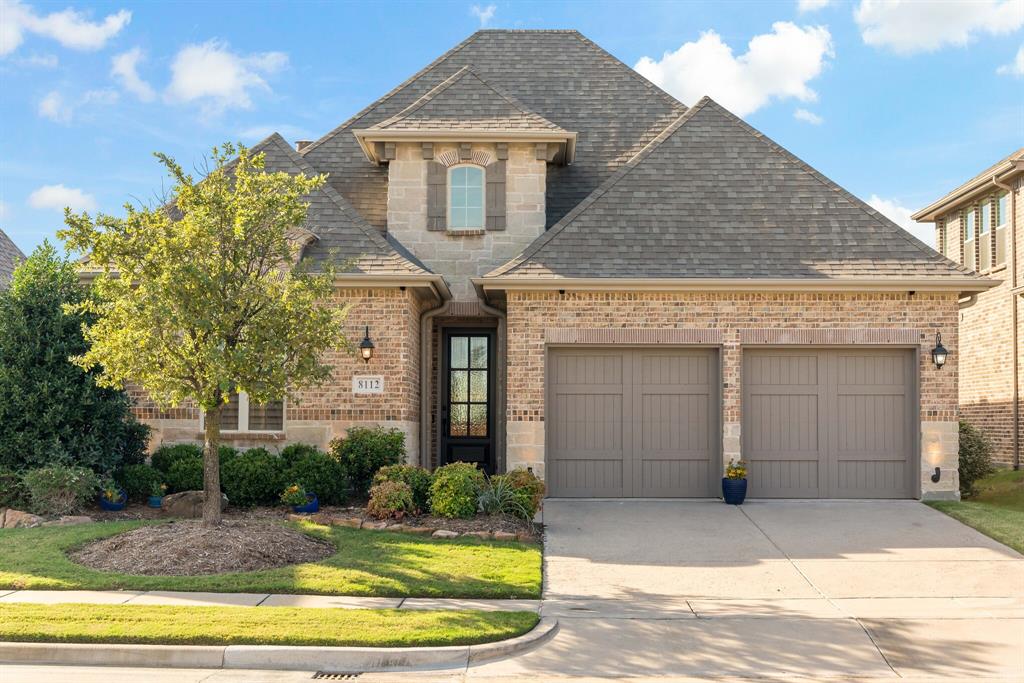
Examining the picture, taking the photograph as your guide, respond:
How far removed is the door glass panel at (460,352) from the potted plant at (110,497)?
19.9 ft

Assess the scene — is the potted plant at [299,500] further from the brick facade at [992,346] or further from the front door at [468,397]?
the brick facade at [992,346]

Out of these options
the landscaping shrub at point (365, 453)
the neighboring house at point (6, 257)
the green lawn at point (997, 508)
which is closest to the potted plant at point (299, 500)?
the landscaping shrub at point (365, 453)

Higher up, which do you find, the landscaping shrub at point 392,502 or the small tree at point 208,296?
the small tree at point 208,296

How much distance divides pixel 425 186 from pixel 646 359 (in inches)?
198

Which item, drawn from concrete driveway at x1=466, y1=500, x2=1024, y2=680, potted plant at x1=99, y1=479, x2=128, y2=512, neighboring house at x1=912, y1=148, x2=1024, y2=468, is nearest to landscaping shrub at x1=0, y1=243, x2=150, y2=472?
potted plant at x1=99, y1=479, x2=128, y2=512

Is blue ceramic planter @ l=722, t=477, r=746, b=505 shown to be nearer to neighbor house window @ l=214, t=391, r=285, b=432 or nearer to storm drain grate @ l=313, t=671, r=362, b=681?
neighbor house window @ l=214, t=391, r=285, b=432

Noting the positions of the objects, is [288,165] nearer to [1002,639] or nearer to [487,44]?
[487,44]

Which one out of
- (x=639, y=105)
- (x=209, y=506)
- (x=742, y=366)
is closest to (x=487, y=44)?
(x=639, y=105)

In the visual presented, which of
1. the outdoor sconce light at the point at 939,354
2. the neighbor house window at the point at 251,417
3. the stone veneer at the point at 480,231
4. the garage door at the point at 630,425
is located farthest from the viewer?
the stone veneer at the point at 480,231

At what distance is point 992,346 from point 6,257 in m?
22.6

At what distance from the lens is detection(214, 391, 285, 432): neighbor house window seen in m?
14.6

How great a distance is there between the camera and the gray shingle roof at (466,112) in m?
16.2

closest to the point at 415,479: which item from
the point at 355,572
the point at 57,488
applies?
the point at 355,572

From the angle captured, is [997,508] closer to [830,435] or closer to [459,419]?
[830,435]
